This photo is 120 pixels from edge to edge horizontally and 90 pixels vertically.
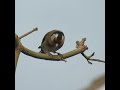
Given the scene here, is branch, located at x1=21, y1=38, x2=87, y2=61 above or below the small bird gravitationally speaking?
below

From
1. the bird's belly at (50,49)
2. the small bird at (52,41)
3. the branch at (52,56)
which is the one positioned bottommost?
the branch at (52,56)

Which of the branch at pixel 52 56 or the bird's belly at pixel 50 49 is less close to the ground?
the bird's belly at pixel 50 49

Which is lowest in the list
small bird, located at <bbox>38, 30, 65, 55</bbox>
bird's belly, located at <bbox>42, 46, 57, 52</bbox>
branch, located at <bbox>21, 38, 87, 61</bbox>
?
branch, located at <bbox>21, 38, 87, 61</bbox>

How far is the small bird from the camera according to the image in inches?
49.4

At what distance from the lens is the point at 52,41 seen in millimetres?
1262

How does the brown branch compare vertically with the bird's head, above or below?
below

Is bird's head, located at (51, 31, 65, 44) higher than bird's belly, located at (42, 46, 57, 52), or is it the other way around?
bird's head, located at (51, 31, 65, 44)

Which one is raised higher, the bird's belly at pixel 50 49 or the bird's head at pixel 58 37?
the bird's head at pixel 58 37

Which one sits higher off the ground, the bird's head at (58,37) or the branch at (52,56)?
the bird's head at (58,37)

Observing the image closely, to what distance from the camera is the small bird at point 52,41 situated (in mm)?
1256

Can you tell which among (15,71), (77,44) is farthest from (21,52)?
(77,44)
